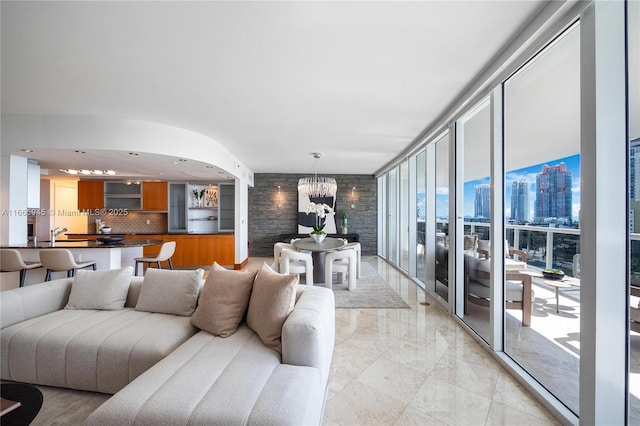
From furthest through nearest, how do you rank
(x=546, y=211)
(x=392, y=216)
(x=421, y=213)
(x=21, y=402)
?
(x=392, y=216) → (x=421, y=213) → (x=546, y=211) → (x=21, y=402)

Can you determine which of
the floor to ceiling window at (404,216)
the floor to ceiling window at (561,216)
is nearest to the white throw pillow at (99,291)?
the floor to ceiling window at (561,216)

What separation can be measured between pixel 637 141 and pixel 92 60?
12.7 feet

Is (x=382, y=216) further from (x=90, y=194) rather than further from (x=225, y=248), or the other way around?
(x=90, y=194)

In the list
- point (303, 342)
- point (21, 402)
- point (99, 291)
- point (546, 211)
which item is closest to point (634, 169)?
point (546, 211)

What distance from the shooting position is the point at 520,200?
2.31m

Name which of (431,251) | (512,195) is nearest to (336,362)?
(512,195)

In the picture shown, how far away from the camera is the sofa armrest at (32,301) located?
2141 millimetres

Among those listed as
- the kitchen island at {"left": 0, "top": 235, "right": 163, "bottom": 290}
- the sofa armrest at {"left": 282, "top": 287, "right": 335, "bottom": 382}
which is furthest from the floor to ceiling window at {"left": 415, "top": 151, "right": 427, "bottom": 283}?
the kitchen island at {"left": 0, "top": 235, "right": 163, "bottom": 290}

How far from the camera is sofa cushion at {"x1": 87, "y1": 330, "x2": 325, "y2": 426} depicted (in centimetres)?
119

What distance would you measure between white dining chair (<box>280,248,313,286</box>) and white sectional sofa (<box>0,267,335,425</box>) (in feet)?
7.42

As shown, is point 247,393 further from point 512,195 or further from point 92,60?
point 92,60

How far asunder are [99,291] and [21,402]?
143 centimetres

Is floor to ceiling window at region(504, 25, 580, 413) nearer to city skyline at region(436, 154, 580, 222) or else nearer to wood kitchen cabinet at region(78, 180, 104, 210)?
city skyline at region(436, 154, 580, 222)

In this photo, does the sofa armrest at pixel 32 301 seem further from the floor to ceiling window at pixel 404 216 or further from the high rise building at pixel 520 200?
the floor to ceiling window at pixel 404 216
